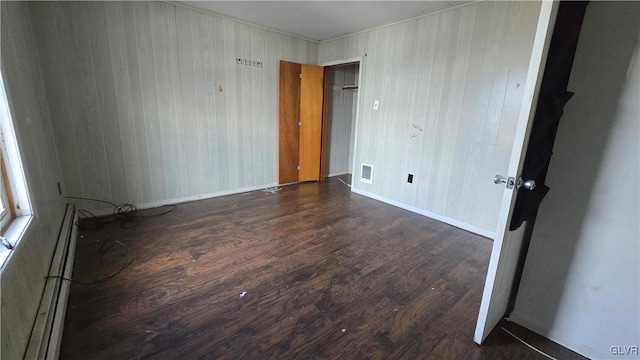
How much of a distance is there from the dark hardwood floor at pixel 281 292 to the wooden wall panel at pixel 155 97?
2.20ft

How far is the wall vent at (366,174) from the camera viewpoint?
4.30 meters

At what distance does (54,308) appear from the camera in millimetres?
1554

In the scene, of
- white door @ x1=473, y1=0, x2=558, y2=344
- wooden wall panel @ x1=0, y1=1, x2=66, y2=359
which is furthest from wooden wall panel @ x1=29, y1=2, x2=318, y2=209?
Answer: white door @ x1=473, y1=0, x2=558, y2=344

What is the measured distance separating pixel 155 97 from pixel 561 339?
14.1 feet

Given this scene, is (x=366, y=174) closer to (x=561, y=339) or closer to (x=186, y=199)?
(x=186, y=199)

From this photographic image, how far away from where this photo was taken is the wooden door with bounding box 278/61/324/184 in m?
4.53

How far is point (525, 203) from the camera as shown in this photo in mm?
1410

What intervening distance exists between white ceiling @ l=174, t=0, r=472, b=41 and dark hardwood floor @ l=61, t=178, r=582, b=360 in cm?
249

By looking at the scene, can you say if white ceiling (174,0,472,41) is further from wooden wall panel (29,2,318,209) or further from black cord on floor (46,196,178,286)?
black cord on floor (46,196,178,286)

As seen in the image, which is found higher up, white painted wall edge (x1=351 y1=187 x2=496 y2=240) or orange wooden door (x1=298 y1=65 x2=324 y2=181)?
orange wooden door (x1=298 y1=65 x2=324 y2=181)

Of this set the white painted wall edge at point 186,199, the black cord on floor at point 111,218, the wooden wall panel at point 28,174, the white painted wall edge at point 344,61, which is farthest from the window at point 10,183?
the white painted wall edge at point 344,61

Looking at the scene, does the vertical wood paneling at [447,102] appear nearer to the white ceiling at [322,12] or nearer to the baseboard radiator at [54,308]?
the white ceiling at [322,12]

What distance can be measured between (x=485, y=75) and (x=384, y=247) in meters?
2.09

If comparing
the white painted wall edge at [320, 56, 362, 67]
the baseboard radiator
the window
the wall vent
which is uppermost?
the white painted wall edge at [320, 56, 362, 67]
